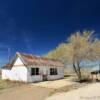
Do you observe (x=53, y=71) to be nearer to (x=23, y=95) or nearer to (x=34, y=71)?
(x=34, y=71)

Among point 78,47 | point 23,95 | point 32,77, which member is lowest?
point 23,95

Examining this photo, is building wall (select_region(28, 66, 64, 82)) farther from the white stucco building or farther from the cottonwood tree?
the cottonwood tree

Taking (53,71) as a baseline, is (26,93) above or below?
below

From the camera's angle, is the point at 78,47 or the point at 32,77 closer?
the point at 32,77

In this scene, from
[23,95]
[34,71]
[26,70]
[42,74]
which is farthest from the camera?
[42,74]

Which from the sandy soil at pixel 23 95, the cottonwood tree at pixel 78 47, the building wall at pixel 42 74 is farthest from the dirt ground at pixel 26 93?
the cottonwood tree at pixel 78 47

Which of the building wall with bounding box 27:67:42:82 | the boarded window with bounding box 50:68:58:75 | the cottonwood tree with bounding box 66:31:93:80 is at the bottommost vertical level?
the building wall with bounding box 27:67:42:82

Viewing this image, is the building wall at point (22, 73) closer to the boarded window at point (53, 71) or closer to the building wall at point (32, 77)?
the building wall at point (32, 77)

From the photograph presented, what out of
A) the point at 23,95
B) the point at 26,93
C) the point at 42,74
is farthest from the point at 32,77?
the point at 23,95

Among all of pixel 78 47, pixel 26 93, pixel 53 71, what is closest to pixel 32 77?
pixel 53 71

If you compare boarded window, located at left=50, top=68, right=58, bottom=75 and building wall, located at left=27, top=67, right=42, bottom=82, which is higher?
boarded window, located at left=50, top=68, right=58, bottom=75

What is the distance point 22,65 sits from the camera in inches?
979

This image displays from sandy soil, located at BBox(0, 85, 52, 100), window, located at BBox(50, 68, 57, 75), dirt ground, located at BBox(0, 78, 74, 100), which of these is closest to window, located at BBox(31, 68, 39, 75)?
window, located at BBox(50, 68, 57, 75)

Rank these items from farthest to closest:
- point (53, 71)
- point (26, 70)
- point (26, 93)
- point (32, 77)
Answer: point (53, 71)
point (32, 77)
point (26, 70)
point (26, 93)
